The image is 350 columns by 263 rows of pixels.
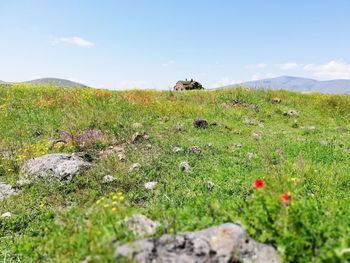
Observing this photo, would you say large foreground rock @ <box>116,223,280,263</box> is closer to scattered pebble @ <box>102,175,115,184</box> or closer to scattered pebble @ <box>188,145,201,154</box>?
scattered pebble @ <box>102,175,115,184</box>

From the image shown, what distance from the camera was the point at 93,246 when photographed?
17.0 feet

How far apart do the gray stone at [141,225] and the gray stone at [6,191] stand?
27.1 ft

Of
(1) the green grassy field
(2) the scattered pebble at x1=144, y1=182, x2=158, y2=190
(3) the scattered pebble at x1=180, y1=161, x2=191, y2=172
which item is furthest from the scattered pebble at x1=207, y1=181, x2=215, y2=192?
(3) the scattered pebble at x1=180, y1=161, x2=191, y2=172

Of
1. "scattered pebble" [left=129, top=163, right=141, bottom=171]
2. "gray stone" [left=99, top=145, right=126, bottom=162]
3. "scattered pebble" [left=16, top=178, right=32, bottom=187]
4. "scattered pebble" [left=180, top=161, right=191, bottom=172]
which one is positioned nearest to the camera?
"scattered pebble" [left=16, top=178, right=32, bottom=187]

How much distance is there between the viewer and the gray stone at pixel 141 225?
5.72m

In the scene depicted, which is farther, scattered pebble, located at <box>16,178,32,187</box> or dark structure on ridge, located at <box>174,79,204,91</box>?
dark structure on ridge, located at <box>174,79,204,91</box>

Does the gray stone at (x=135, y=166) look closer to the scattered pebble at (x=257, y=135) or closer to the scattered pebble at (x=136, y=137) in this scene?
the scattered pebble at (x=136, y=137)

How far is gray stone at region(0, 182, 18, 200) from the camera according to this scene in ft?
43.1

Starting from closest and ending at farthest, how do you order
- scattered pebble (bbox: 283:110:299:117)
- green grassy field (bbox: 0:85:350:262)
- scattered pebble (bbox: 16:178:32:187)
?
green grassy field (bbox: 0:85:350:262)
scattered pebble (bbox: 16:178:32:187)
scattered pebble (bbox: 283:110:299:117)

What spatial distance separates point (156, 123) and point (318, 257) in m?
17.4

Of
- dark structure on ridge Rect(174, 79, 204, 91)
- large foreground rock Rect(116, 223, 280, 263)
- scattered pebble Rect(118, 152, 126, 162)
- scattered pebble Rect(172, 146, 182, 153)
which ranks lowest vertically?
scattered pebble Rect(118, 152, 126, 162)

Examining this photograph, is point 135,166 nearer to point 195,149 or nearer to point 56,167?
point 56,167

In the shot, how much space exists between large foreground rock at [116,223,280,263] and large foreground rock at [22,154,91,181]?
903 centimetres

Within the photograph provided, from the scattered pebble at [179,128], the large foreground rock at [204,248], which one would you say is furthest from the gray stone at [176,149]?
the large foreground rock at [204,248]
